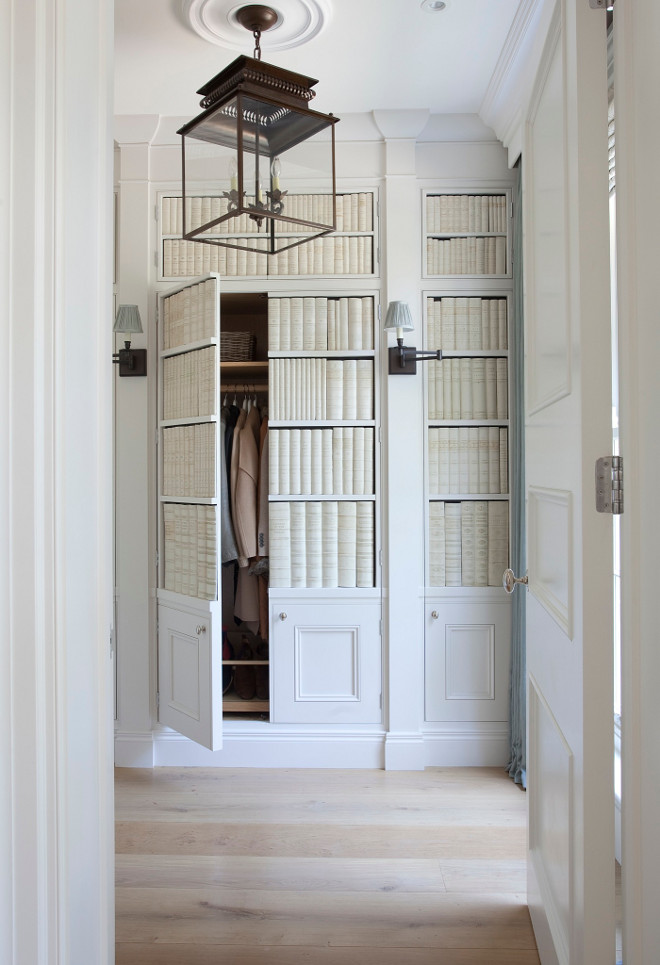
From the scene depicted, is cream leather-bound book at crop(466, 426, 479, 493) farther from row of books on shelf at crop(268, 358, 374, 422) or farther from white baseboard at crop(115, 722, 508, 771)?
white baseboard at crop(115, 722, 508, 771)

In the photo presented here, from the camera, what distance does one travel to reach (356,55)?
9.22 feet

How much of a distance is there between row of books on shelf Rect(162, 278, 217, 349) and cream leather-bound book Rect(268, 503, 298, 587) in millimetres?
857

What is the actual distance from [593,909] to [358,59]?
289cm

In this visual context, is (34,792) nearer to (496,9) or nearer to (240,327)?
(496,9)

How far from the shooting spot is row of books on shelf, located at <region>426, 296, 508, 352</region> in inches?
134

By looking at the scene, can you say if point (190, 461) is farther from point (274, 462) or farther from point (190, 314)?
point (190, 314)

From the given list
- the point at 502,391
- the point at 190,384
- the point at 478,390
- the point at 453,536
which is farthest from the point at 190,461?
the point at 502,391

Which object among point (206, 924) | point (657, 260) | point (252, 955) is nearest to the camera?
point (657, 260)

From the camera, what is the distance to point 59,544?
3.89ft

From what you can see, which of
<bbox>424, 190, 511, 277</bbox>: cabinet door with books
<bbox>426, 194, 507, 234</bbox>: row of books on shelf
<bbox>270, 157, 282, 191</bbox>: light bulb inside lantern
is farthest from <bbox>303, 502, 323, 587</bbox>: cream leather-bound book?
<bbox>270, 157, 282, 191</bbox>: light bulb inside lantern

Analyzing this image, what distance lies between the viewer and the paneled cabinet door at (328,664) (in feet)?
11.1

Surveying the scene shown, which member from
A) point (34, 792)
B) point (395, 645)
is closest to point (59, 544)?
point (34, 792)

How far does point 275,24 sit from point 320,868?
2.89 metres

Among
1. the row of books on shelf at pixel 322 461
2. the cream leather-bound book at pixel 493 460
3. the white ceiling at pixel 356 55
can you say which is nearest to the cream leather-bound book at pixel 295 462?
the row of books on shelf at pixel 322 461
